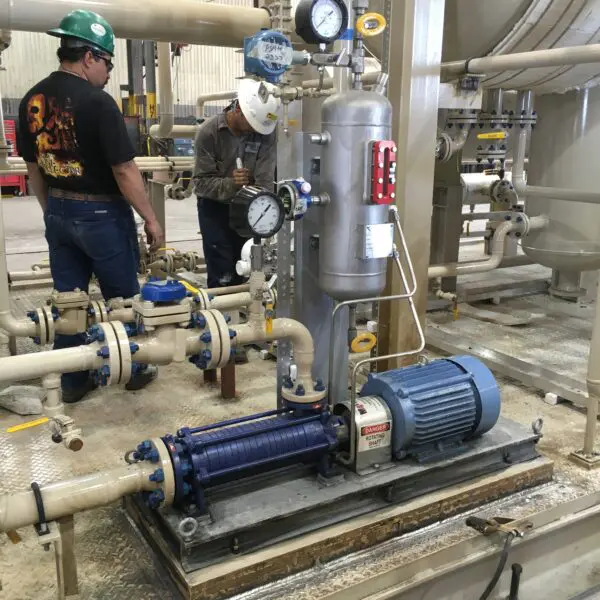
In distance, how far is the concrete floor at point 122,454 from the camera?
1.55 metres

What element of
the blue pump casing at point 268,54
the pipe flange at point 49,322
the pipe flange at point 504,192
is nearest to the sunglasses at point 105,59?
the blue pump casing at point 268,54

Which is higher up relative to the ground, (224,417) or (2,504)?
(2,504)

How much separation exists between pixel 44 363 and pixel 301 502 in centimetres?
74

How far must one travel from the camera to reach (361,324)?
332cm

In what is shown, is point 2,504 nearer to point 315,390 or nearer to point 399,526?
point 315,390

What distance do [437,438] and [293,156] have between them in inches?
34.8

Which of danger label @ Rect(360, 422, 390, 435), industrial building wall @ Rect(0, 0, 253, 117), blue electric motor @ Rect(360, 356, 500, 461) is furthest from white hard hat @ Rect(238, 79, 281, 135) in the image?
industrial building wall @ Rect(0, 0, 253, 117)

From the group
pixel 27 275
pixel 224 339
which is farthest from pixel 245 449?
pixel 27 275

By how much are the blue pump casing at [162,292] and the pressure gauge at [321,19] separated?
2.45 feet

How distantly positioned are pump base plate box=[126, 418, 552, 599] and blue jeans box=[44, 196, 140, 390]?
92 cm

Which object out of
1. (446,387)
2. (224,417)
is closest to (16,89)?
(224,417)

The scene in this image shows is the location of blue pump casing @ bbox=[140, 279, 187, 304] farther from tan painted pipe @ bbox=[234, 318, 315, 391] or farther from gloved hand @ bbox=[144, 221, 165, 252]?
gloved hand @ bbox=[144, 221, 165, 252]

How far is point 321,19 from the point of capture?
170 cm

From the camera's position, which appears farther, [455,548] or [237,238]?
[237,238]
